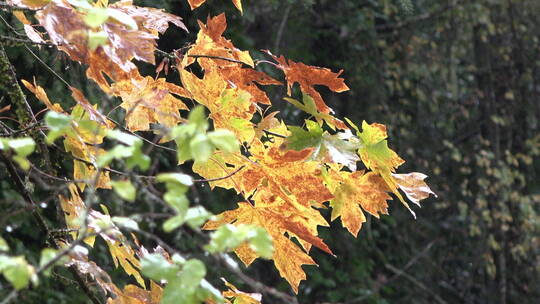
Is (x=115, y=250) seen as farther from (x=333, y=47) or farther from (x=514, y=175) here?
(x=514, y=175)

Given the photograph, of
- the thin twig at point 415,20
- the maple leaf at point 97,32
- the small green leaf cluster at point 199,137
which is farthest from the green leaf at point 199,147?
the thin twig at point 415,20

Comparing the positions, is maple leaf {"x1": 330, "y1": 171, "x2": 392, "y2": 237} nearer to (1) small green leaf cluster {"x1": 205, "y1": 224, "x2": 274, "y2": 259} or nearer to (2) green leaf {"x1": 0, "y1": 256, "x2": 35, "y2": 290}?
(1) small green leaf cluster {"x1": 205, "y1": 224, "x2": 274, "y2": 259}

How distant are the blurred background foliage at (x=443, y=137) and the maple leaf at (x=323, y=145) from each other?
2.59 meters

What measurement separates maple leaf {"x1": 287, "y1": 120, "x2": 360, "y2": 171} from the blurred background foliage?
2594 millimetres

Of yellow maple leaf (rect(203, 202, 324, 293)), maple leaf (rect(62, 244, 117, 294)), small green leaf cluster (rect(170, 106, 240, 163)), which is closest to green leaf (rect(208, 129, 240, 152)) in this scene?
small green leaf cluster (rect(170, 106, 240, 163))

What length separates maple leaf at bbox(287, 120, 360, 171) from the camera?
1.15m

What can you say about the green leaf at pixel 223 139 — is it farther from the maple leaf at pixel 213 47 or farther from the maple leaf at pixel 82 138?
the maple leaf at pixel 213 47

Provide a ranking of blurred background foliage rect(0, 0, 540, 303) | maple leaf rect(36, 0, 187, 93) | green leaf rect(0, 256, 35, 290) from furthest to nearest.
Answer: blurred background foliage rect(0, 0, 540, 303) → maple leaf rect(36, 0, 187, 93) → green leaf rect(0, 256, 35, 290)

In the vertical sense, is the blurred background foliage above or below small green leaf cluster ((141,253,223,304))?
below

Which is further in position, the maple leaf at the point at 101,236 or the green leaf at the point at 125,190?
the maple leaf at the point at 101,236

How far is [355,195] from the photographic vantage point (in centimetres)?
127

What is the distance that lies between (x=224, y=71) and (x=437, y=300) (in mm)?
3284

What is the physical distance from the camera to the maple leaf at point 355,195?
1254 mm

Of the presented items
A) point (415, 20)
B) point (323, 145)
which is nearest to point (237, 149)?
point (323, 145)
